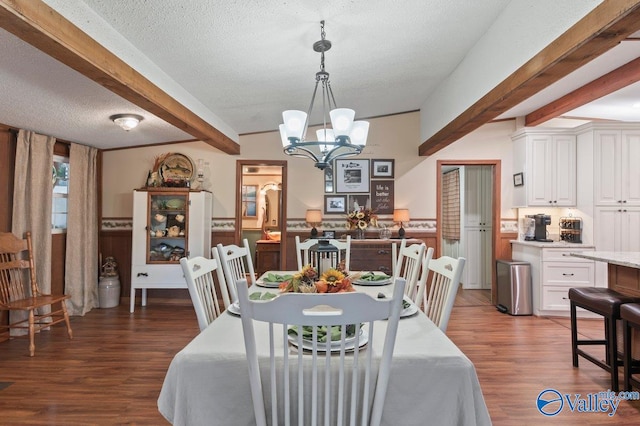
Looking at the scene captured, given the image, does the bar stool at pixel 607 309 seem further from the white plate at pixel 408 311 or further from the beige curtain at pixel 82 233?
the beige curtain at pixel 82 233

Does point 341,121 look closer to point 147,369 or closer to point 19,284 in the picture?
point 147,369

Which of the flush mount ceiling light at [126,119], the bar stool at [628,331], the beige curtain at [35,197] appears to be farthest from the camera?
the beige curtain at [35,197]

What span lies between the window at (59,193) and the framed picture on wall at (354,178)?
3417 mm

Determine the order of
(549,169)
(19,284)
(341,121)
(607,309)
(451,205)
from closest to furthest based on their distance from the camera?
(341,121) < (607,309) < (19,284) < (549,169) < (451,205)

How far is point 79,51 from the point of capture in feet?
6.00

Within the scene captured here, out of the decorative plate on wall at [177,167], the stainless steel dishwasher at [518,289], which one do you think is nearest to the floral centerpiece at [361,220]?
the stainless steel dishwasher at [518,289]

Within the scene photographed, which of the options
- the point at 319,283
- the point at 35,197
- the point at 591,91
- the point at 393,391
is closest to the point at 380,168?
the point at 591,91

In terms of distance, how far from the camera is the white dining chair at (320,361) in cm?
96

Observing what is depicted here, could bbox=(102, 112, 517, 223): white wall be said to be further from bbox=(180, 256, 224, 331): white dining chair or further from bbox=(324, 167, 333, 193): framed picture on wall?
bbox=(180, 256, 224, 331): white dining chair

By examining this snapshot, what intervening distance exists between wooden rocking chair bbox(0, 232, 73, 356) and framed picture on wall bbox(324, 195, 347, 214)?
3159 mm

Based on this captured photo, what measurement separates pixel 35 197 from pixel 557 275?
581cm

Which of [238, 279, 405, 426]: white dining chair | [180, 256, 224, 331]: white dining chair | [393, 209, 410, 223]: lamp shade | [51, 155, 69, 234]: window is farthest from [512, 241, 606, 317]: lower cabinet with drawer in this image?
[51, 155, 69, 234]: window

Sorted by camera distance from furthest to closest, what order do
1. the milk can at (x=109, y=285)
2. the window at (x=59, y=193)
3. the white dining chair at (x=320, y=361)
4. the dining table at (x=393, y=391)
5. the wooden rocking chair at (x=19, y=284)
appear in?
the milk can at (x=109, y=285)
the window at (x=59, y=193)
the wooden rocking chair at (x=19, y=284)
the dining table at (x=393, y=391)
the white dining chair at (x=320, y=361)

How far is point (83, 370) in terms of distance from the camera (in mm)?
2803
